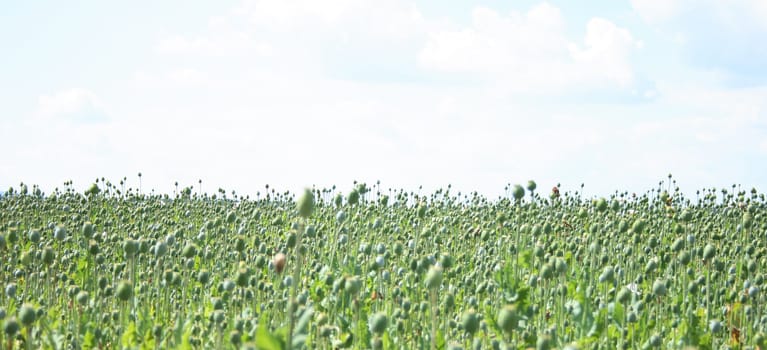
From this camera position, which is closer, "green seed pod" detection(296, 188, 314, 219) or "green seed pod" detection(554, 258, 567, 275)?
"green seed pod" detection(296, 188, 314, 219)

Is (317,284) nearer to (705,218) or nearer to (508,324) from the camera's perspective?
(508,324)

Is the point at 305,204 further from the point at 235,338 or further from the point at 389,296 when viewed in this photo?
the point at 389,296

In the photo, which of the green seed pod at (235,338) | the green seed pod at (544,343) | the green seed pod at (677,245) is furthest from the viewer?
the green seed pod at (677,245)

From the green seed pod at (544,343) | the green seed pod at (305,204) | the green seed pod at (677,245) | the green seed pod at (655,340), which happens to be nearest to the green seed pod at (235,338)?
the green seed pod at (305,204)

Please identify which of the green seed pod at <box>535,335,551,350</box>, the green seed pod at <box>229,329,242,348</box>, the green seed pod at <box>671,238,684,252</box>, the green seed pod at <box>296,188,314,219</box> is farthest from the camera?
the green seed pod at <box>671,238,684,252</box>

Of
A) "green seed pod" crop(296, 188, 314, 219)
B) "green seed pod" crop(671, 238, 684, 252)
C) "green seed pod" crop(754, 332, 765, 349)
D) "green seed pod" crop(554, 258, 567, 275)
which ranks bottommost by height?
"green seed pod" crop(754, 332, 765, 349)

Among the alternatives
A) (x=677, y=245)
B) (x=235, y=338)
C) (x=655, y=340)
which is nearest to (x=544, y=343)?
(x=655, y=340)

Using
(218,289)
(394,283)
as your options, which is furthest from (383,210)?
(218,289)

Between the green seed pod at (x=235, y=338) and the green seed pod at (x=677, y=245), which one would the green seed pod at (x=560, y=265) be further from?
the green seed pod at (x=235, y=338)

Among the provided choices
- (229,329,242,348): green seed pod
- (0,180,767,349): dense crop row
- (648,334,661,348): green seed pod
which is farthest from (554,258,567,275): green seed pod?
(229,329,242,348): green seed pod

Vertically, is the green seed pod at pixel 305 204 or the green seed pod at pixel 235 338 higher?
the green seed pod at pixel 305 204

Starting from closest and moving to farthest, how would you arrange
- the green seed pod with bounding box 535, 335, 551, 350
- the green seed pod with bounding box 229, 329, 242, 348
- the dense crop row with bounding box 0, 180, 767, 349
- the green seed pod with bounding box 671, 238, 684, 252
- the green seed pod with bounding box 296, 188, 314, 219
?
1. the green seed pod with bounding box 296, 188, 314, 219
2. the green seed pod with bounding box 535, 335, 551, 350
3. the green seed pod with bounding box 229, 329, 242, 348
4. the dense crop row with bounding box 0, 180, 767, 349
5. the green seed pod with bounding box 671, 238, 684, 252

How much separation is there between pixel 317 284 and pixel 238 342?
8.12 ft

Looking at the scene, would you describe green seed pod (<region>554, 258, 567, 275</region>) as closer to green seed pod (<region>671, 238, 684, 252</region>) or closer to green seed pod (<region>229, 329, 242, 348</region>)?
green seed pod (<region>671, 238, 684, 252</region>)
